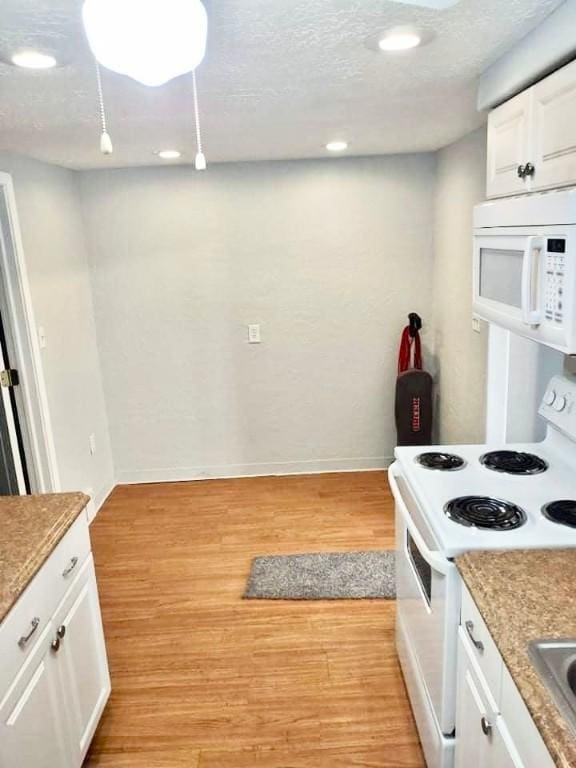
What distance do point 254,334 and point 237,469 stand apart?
104 cm

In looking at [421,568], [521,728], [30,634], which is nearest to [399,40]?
[421,568]

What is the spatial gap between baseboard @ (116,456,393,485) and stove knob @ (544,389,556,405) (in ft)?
7.41

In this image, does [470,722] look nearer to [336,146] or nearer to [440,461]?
[440,461]

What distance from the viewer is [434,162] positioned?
3.87 meters

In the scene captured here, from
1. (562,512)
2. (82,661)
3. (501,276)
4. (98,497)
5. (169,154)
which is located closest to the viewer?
(562,512)

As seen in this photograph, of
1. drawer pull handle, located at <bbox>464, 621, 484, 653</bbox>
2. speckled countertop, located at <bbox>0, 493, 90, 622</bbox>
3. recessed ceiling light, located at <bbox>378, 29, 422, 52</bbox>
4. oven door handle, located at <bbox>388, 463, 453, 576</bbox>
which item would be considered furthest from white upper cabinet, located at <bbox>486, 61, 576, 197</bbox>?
speckled countertop, located at <bbox>0, 493, 90, 622</bbox>

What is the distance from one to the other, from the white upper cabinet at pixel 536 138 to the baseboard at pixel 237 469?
2663 mm

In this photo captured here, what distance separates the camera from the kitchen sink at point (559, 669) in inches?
41.1

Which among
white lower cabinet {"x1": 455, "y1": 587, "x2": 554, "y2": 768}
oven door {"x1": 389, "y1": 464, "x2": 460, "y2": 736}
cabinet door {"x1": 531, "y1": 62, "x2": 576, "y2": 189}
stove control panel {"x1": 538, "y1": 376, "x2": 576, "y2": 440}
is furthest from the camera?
stove control panel {"x1": 538, "y1": 376, "x2": 576, "y2": 440}

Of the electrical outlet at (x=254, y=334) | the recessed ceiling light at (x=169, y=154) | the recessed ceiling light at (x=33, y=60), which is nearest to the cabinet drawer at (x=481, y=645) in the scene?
the recessed ceiling light at (x=33, y=60)

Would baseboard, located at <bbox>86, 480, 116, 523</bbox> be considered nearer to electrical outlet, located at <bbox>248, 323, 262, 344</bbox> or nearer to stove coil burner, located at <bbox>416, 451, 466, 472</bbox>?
electrical outlet, located at <bbox>248, 323, 262, 344</bbox>

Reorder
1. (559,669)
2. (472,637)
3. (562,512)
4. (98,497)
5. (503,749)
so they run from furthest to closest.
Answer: (98,497) < (562,512) < (472,637) < (503,749) < (559,669)

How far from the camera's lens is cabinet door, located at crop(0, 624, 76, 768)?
55.7 inches

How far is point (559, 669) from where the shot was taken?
1128mm
